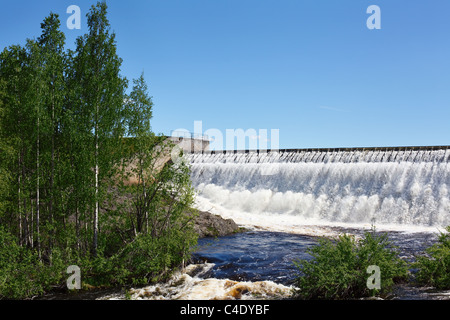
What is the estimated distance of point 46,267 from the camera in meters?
12.7

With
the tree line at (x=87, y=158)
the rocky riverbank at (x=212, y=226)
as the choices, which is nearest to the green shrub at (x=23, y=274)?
the tree line at (x=87, y=158)

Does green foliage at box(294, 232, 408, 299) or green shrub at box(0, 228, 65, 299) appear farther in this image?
green shrub at box(0, 228, 65, 299)

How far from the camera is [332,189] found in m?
32.2

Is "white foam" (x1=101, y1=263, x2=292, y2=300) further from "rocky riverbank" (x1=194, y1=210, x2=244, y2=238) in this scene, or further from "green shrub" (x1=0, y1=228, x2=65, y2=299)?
"rocky riverbank" (x1=194, y1=210, x2=244, y2=238)

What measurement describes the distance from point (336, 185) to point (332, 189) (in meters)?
0.45

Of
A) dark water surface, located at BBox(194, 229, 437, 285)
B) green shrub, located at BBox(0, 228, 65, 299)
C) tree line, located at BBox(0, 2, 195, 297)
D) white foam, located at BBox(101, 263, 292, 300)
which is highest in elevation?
tree line, located at BBox(0, 2, 195, 297)

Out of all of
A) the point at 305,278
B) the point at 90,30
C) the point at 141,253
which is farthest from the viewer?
the point at 90,30

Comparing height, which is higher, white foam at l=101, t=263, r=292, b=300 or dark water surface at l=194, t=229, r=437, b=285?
white foam at l=101, t=263, r=292, b=300

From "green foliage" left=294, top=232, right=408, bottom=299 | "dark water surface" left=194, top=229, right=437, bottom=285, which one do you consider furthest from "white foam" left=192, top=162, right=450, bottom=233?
"green foliage" left=294, top=232, right=408, bottom=299

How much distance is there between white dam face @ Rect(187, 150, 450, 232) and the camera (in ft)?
92.2

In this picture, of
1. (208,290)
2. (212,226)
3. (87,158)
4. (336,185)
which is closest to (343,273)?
(208,290)
